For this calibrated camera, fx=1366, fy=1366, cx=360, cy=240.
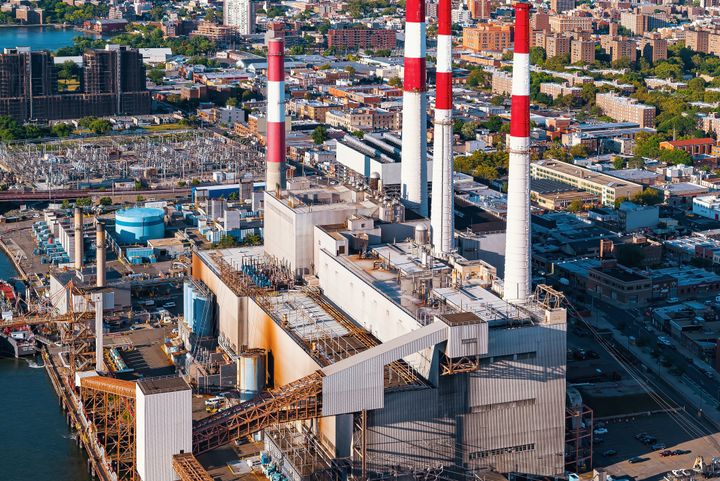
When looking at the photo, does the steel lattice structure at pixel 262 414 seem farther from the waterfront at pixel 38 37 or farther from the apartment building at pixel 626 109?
the waterfront at pixel 38 37

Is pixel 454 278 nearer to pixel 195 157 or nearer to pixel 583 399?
pixel 583 399

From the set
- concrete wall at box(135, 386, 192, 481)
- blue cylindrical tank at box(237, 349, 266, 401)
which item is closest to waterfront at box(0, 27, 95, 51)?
blue cylindrical tank at box(237, 349, 266, 401)

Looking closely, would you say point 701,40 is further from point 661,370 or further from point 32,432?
point 32,432

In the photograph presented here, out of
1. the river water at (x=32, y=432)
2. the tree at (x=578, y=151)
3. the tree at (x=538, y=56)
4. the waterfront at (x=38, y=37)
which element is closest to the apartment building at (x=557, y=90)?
the tree at (x=538, y=56)

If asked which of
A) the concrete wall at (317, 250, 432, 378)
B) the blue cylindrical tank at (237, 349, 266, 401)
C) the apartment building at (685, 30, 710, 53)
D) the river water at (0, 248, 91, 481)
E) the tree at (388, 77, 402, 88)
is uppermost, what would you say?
the apartment building at (685, 30, 710, 53)

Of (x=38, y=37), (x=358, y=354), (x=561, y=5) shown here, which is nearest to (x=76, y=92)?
(x=38, y=37)

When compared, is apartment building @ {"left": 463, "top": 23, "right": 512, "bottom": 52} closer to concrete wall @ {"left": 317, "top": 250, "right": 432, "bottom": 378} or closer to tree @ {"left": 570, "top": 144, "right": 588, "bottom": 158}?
tree @ {"left": 570, "top": 144, "right": 588, "bottom": 158}
